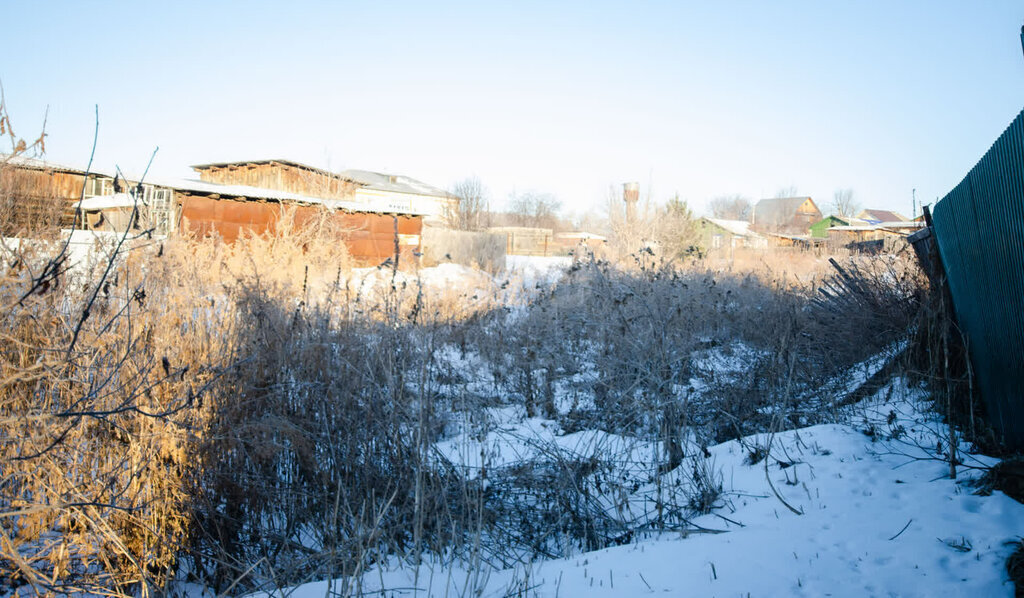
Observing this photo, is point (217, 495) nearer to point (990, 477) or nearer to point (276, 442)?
point (276, 442)

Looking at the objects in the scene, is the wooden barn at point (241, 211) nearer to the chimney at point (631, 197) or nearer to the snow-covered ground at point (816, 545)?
the chimney at point (631, 197)

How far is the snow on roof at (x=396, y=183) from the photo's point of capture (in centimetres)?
4806

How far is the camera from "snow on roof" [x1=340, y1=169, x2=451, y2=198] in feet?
158

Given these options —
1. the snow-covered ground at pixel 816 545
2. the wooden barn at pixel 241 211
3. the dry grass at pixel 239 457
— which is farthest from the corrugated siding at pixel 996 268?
the wooden barn at pixel 241 211

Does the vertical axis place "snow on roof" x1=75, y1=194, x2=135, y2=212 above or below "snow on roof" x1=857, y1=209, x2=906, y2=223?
below

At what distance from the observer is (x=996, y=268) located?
3.06 m

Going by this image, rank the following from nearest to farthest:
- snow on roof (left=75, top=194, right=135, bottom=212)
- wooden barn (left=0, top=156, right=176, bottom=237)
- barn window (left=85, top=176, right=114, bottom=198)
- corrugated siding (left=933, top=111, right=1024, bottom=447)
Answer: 1. corrugated siding (left=933, top=111, right=1024, bottom=447)
2. wooden barn (left=0, top=156, right=176, bottom=237)
3. snow on roof (left=75, top=194, right=135, bottom=212)
4. barn window (left=85, top=176, right=114, bottom=198)

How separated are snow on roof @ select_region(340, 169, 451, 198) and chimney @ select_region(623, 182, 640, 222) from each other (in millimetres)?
18977

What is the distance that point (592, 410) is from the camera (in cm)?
612

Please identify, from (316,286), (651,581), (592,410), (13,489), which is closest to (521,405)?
(592,410)

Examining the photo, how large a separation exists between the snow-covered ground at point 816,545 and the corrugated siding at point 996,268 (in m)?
0.40

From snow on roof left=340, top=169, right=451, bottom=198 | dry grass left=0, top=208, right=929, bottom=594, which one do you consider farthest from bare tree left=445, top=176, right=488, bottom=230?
dry grass left=0, top=208, right=929, bottom=594

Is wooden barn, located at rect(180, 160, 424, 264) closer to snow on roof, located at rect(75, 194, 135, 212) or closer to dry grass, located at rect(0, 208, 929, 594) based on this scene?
snow on roof, located at rect(75, 194, 135, 212)

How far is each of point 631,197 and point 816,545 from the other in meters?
28.5
